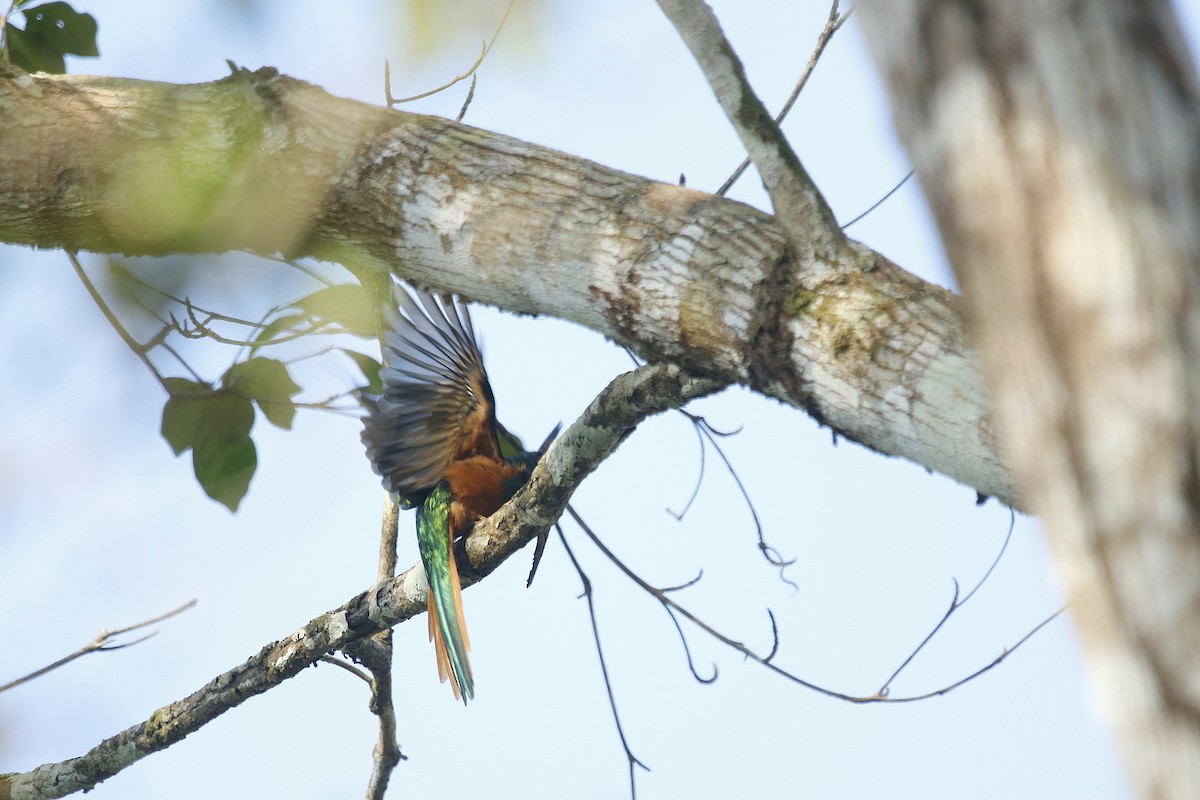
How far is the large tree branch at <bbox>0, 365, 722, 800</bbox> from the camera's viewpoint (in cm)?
287

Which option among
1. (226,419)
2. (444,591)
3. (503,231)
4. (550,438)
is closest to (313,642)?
(444,591)

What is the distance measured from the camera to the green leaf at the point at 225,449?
3.30 metres

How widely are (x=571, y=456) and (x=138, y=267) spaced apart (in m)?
1.20

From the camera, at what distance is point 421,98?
9.93ft

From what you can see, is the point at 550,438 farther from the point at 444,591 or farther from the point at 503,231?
the point at 503,231

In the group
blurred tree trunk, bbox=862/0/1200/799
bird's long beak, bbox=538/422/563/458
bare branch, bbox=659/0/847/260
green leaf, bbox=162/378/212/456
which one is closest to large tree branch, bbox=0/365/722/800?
bird's long beak, bbox=538/422/563/458

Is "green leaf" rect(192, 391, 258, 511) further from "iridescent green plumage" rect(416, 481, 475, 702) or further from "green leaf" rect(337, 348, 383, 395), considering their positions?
"iridescent green plumage" rect(416, 481, 475, 702)

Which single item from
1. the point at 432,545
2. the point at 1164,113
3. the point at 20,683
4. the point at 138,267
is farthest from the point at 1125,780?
the point at 432,545

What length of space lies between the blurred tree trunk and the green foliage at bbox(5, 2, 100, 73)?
323cm

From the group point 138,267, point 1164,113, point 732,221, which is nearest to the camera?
point 1164,113

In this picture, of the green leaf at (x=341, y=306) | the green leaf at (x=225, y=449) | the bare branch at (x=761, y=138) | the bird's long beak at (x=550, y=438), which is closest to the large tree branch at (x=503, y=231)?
the bare branch at (x=761, y=138)

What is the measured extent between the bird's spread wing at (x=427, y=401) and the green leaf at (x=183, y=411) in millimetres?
511

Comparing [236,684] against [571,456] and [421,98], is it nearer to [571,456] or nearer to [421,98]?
[571,456]

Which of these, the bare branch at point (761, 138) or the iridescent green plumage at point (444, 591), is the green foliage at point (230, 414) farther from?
the bare branch at point (761, 138)
